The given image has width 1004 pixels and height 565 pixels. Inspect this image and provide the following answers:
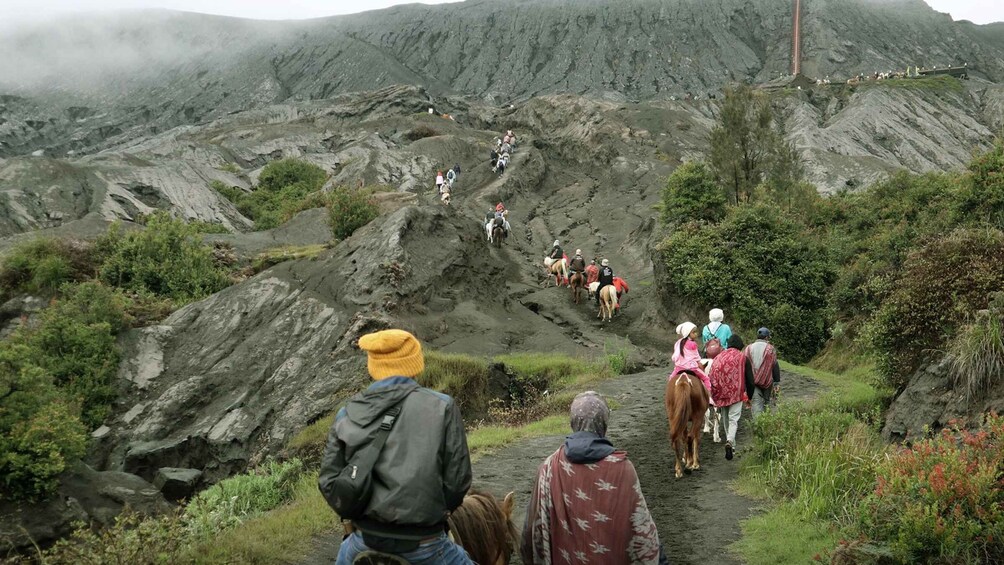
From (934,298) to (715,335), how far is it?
3.98m

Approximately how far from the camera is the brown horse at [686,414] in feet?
34.2

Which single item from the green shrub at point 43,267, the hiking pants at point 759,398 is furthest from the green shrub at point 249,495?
the green shrub at point 43,267

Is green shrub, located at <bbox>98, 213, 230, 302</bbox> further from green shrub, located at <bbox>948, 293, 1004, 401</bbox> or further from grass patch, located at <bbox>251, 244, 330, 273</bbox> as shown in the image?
green shrub, located at <bbox>948, 293, 1004, 401</bbox>


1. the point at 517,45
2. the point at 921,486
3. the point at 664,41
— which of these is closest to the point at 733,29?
the point at 664,41

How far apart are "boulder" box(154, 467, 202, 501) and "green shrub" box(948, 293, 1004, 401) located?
50.1ft

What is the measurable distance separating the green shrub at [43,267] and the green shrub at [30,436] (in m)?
14.2

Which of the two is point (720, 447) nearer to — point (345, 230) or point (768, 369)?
point (768, 369)

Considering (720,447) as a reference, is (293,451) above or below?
below

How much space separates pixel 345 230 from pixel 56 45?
171 meters

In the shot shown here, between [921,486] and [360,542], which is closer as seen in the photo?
[360,542]

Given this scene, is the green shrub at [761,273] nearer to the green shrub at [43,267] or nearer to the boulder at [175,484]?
the boulder at [175,484]

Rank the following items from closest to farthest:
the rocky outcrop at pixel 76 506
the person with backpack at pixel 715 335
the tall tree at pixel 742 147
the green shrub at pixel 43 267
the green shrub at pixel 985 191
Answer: the person with backpack at pixel 715 335 → the rocky outcrop at pixel 76 506 → the green shrub at pixel 985 191 → the green shrub at pixel 43 267 → the tall tree at pixel 742 147

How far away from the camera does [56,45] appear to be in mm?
164375

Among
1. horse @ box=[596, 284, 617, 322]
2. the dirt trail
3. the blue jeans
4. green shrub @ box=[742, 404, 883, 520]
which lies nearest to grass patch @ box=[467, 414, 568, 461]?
the dirt trail
